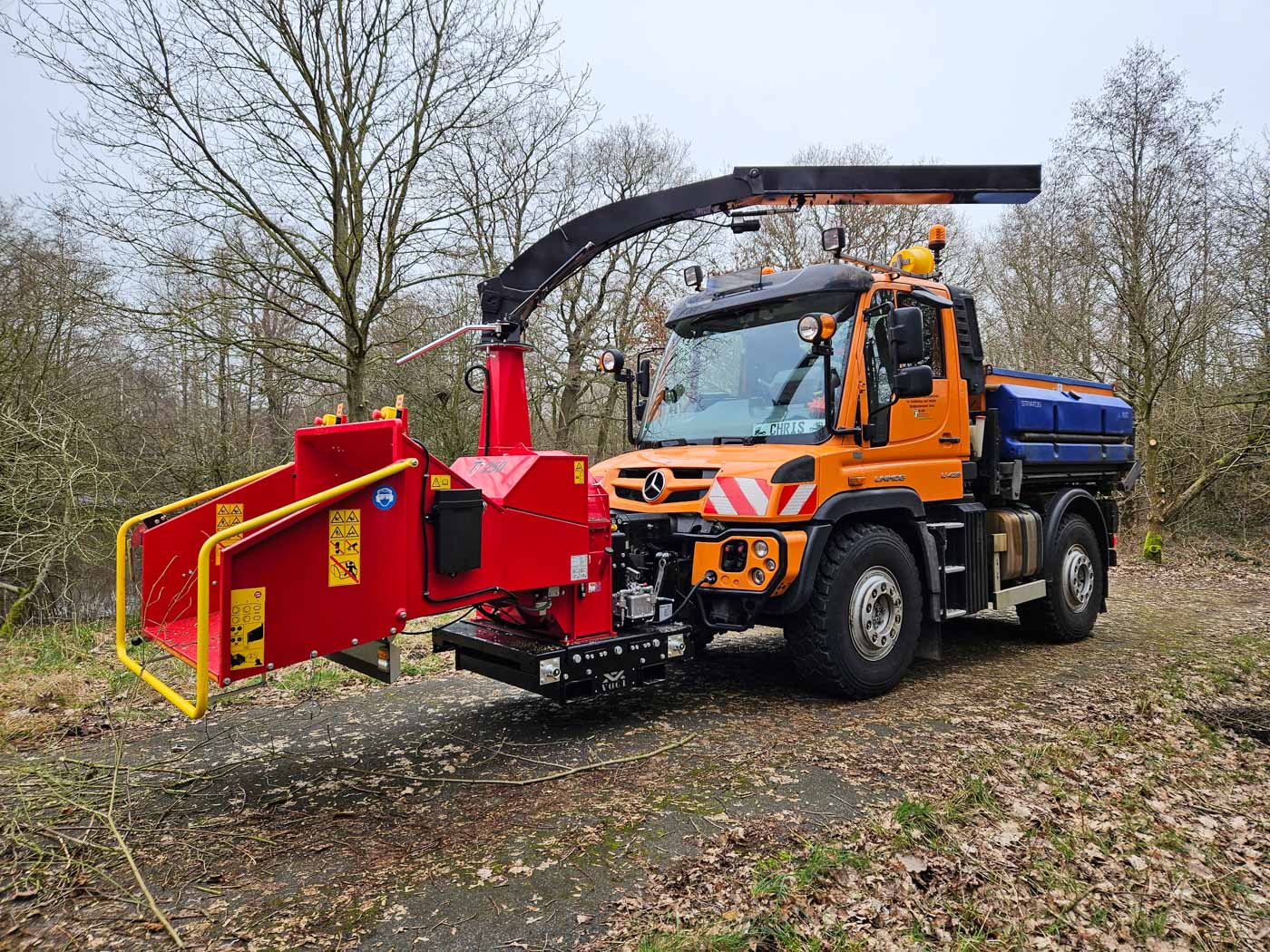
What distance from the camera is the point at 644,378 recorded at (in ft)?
20.0

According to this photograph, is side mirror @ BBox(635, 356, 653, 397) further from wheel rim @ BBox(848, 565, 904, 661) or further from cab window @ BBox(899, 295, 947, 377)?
wheel rim @ BBox(848, 565, 904, 661)

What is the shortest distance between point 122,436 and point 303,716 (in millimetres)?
7676

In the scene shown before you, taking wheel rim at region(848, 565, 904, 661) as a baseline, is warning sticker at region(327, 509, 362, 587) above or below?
above

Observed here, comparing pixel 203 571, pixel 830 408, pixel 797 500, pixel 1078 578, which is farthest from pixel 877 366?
pixel 203 571

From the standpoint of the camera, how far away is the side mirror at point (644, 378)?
611cm

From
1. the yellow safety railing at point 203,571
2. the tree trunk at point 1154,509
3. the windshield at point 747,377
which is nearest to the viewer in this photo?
the yellow safety railing at point 203,571

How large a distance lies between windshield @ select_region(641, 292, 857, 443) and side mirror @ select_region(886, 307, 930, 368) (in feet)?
0.94

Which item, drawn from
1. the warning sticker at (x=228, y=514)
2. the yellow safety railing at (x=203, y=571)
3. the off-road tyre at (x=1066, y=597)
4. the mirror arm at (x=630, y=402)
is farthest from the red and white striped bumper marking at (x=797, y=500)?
the off-road tyre at (x=1066, y=597)

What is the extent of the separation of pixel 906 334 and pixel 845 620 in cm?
185

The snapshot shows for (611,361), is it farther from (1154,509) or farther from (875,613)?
(1154,509)

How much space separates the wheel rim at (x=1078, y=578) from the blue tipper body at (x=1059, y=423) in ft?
2.86

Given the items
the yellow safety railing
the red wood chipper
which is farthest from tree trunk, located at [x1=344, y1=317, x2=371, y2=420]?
the yellow safety railing

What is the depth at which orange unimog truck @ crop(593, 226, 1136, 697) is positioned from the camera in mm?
4680

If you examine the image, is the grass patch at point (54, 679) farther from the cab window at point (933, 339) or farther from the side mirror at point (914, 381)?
the cab window at point (933, 339)
